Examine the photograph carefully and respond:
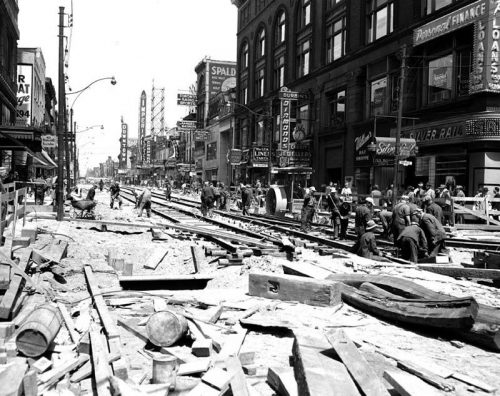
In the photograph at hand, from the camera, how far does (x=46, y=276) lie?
928 cm

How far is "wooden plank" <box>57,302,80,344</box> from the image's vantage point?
588cm

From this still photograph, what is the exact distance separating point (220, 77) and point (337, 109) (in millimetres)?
53219

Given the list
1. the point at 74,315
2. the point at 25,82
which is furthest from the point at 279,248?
the point at 25,82

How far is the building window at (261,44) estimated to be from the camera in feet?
189

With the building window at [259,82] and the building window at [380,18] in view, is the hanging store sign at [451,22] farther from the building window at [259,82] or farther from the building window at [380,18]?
the building window at [259,82]

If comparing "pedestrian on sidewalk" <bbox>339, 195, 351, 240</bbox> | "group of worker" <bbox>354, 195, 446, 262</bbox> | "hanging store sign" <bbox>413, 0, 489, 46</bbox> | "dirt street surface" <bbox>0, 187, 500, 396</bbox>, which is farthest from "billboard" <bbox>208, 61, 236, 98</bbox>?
"dirt street surface" <bbox>0, 187, 500, 396</bbox>

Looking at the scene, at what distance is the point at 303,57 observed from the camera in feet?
153

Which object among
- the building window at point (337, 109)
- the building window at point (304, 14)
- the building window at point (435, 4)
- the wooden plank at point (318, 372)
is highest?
the building window at point (304, 14)

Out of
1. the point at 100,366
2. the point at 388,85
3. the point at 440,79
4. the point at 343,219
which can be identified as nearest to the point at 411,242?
the point at 343,219

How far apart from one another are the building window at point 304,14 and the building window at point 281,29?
160 inches

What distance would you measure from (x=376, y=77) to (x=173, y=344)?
30490mm

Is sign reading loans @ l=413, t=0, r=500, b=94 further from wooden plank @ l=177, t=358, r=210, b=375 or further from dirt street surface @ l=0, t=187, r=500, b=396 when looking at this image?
wooden plank @ l=177, t=358, r=210, b=375

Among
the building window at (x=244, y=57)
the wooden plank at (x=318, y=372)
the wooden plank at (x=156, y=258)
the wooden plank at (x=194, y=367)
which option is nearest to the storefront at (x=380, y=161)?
the wooden plank at (x=156, y=258)

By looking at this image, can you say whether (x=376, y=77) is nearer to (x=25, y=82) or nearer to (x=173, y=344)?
(x=173, y=344)
